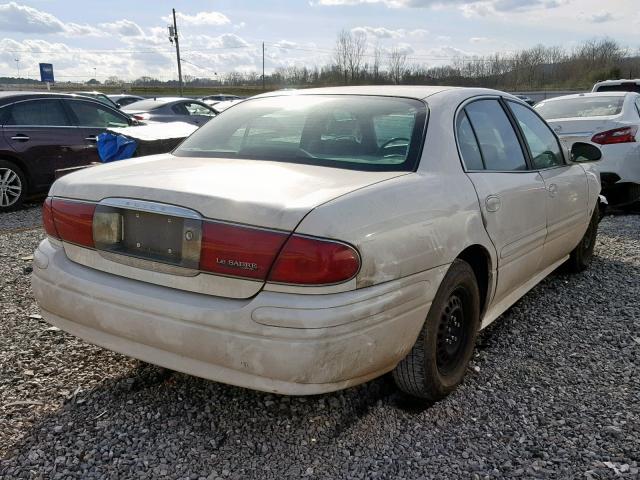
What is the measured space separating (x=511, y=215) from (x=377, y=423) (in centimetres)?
134

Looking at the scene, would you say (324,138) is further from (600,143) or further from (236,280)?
(600,143)

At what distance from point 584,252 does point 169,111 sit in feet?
33.4

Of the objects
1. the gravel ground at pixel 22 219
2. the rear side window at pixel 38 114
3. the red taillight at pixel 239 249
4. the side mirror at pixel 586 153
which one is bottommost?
the gravel ground at pixel 22 219

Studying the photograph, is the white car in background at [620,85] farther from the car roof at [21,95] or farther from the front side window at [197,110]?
the car roof at [21,95]

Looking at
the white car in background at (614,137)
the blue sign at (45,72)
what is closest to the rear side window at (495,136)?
the white car in background at (614,137)

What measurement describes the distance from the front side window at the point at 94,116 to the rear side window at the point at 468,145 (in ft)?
22.0

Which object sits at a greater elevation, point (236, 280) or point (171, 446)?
point (236, 280)

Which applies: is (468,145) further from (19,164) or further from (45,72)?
(45,72)

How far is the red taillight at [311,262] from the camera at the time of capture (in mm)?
2000

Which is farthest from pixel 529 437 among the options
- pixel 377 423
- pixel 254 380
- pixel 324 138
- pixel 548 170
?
pixel 548 170

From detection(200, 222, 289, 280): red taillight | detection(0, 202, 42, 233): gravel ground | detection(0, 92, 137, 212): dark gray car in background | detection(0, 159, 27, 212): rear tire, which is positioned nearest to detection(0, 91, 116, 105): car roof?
detection(0, 92, 137, 212): dark gray car in background

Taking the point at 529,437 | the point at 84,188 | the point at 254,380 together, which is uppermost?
the point at 84,188

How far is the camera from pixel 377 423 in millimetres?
2549

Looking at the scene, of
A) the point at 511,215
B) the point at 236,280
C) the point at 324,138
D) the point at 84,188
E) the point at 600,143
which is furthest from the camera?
the point at 600,143
